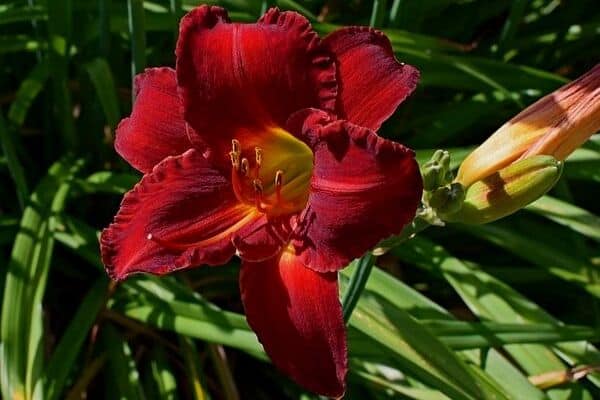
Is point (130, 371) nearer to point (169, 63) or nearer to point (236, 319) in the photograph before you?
point (236, 319)

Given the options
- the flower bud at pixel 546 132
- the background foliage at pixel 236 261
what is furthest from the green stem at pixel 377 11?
the flower bud at pixel 546 132

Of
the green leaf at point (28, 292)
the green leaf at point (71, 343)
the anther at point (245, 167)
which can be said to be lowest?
the green leaf at point (71, 343)

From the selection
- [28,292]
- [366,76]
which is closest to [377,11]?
[366,76]

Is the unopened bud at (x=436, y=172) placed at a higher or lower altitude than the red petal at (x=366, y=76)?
lower

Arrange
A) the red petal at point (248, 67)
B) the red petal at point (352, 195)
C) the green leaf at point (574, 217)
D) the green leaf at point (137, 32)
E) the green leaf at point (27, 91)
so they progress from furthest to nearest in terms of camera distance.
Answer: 1. the green leaf at point (27, 91)
2. the green leaf at point (574, 217)
3. the green leaf at point (137, 32)
4. the red petal at point (248, 67)
5. the red petal at point (352, 195)

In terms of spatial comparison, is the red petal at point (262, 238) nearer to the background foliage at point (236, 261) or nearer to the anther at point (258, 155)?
the anther at point (258, 155)

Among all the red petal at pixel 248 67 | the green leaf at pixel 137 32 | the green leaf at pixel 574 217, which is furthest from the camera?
the green leaf at pixel 574 217

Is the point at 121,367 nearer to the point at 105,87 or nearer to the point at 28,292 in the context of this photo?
the point at 28,292

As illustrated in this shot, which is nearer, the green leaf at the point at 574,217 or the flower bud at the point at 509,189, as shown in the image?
the flower bud at the point at 509,189
